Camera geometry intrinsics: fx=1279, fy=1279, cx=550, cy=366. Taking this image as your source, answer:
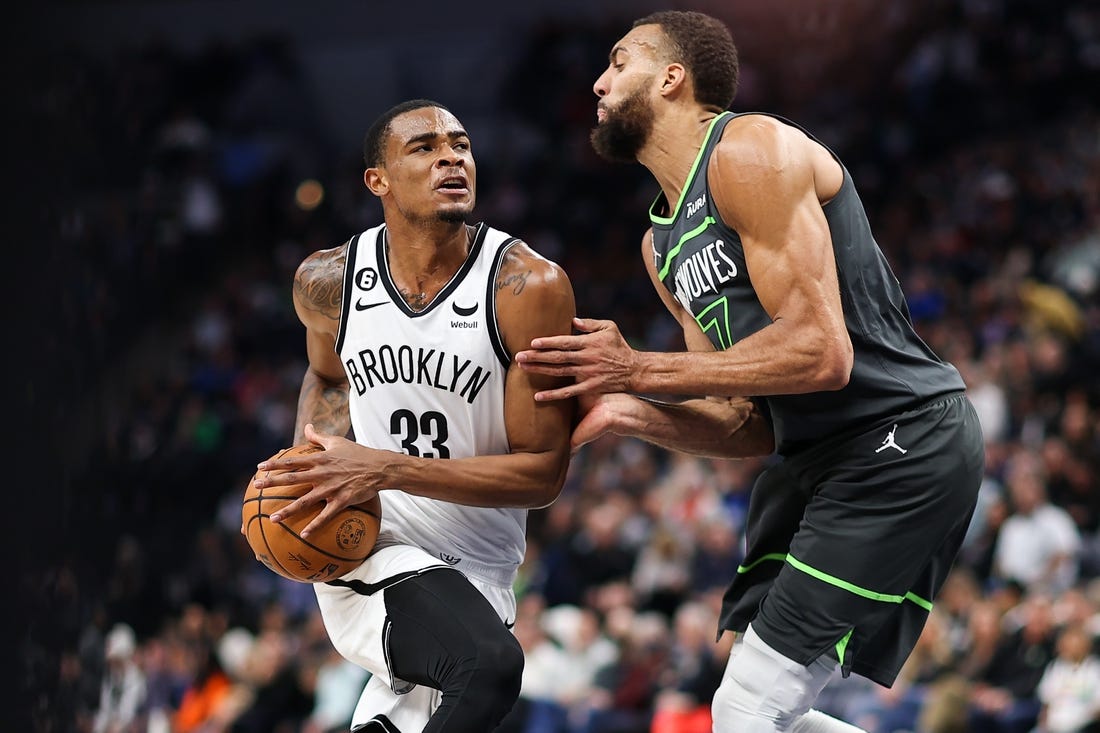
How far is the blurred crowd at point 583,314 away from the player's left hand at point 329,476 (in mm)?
631

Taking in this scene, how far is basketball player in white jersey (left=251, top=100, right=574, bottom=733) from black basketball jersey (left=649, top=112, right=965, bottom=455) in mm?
493

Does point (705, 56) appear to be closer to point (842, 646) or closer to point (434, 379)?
point (434, 379)

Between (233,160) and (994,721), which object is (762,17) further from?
(994,721)

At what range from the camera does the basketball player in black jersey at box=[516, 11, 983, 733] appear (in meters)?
4.05

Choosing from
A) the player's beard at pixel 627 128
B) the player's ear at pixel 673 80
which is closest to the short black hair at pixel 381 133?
the player's beard at pixel 627 128

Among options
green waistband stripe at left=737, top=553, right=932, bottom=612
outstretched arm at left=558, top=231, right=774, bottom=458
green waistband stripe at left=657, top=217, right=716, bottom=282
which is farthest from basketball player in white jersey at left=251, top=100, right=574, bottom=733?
green waistband stripe at left=737, top=553, right=932, bottom=612

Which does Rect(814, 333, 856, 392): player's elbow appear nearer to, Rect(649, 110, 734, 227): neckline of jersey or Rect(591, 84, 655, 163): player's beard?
Rect(649, 110, 734, 227): neckline of jersey

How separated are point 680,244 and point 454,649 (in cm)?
157

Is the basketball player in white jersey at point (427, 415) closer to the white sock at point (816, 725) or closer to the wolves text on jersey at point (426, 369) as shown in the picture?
the wolves text on jersey at point (426, 369)

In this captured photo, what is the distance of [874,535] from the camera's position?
4.16m

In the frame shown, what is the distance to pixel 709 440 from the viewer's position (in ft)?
15.5

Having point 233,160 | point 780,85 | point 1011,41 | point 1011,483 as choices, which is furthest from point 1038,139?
point 233,160

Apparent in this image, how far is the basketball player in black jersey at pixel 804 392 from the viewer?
13.3 feet

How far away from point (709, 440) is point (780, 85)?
36.0 feet
